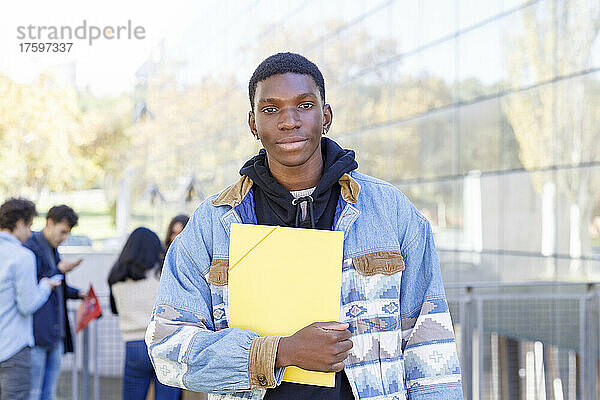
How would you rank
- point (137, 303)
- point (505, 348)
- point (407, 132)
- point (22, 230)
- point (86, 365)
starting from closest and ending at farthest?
1. point (22, 230)
2. point (137, 303)
3. point (86, 365)
4. point (505, 348)
5. point (407, 132)

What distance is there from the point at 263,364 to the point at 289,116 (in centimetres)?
60

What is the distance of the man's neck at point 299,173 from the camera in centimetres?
215

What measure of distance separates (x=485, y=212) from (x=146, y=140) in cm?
598

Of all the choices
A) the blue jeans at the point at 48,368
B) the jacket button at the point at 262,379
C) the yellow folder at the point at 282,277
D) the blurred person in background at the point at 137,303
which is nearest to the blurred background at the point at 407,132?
the blue jeans at the point at 48,368

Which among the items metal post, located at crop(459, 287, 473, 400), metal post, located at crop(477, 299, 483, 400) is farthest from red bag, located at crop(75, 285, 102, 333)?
metal post, located at crop(477, 299, 483, 400)

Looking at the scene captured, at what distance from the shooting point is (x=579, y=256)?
9297 mm

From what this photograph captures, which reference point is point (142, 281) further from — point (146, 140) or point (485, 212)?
point (146, 140)

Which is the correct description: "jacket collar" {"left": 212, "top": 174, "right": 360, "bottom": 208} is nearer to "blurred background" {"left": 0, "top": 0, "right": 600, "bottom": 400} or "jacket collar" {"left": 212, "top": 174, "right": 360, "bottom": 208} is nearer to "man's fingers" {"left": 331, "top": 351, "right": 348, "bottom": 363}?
"man's fingers" {"left": 331, "top": 351, "right": 348, "bottom": 363}

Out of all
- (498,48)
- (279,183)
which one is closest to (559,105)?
(498,48)

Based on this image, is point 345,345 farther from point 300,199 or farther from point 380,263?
point 300,199

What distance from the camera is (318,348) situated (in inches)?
75.0

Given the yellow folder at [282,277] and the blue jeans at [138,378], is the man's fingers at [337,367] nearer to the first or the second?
the yellow folder at [282,277]

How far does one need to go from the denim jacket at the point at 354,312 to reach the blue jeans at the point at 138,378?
3.98 metres

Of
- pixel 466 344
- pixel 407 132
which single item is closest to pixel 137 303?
pixel 466 344
